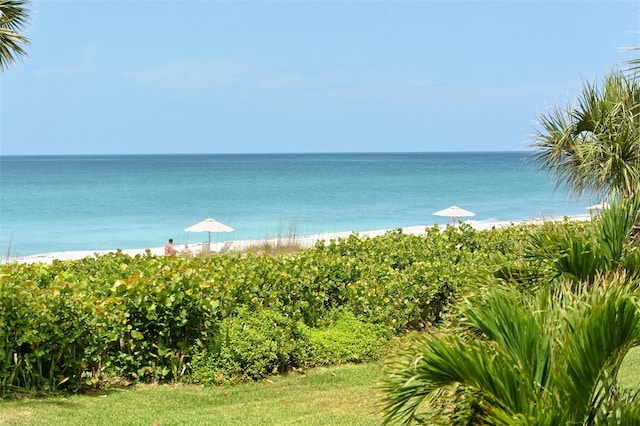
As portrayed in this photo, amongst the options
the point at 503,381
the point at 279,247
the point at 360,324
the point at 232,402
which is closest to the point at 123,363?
the point at 232,402

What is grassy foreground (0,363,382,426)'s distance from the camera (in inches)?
242

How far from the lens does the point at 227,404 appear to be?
6.79 meters

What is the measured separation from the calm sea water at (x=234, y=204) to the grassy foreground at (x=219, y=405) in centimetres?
1959

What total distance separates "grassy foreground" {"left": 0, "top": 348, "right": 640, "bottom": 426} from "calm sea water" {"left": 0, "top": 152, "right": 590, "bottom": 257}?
770 inches

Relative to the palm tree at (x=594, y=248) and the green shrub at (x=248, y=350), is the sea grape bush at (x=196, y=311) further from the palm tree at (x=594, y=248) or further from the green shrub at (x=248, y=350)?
the palm tree at (x=594, y=248)

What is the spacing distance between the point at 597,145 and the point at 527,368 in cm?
1012

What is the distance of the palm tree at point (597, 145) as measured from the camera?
12.4m

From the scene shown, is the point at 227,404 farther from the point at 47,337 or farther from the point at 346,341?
the point at 346,341

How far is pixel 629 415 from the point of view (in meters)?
3.47

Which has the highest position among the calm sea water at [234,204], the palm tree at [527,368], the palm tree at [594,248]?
the palm tree at [594,248]

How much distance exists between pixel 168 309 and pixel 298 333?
1488 mm

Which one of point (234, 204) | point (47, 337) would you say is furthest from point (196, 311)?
point (234, 204)

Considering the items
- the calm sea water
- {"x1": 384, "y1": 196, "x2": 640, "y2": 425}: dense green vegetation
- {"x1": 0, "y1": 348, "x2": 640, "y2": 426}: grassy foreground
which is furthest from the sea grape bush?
the calm sea water

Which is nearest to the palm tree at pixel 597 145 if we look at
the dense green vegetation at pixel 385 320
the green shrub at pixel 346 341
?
the dense green vegetation at pixel 385 320
